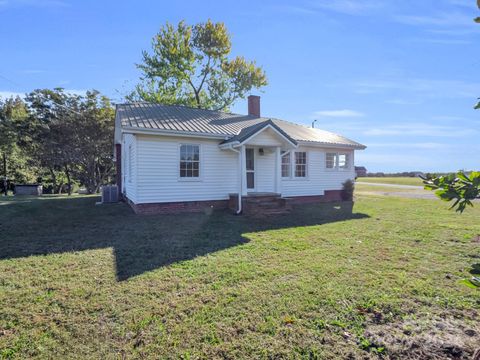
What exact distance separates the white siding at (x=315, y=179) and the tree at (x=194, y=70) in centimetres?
1673

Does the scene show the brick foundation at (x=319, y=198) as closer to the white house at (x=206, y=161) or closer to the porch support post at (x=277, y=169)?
the white house at (x=206, y=161)

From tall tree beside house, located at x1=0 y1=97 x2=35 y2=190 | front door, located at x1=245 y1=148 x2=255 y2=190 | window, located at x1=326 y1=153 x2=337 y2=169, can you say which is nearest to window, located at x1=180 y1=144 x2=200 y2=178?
front door, located at x1=245 y1=148 x2=255 y2=190

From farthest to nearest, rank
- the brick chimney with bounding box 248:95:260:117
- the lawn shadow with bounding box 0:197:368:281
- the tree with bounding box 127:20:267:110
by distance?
1. the tree with bounding box 127:20:267:110
2. the brick chimney with bounding box 248:95:260:117
3. the lawn shadow with bounding box 0:197:368:281

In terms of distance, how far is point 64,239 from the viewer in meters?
6.48

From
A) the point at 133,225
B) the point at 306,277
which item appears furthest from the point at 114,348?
the point at 133,225

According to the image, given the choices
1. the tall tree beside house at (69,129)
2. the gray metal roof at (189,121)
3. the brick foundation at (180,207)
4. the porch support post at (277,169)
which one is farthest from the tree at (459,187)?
the tall tree beside house at (69,129)

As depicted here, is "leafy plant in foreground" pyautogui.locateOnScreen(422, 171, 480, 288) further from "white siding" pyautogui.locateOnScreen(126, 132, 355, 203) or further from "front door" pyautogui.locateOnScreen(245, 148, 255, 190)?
"front door" pyautogui.locateOnScreen(245, 148, 255, 190)

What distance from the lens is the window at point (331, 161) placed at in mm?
14969

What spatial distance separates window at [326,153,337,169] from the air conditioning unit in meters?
11.5

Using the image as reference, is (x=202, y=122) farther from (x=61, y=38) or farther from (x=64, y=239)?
(x=61, y=38)

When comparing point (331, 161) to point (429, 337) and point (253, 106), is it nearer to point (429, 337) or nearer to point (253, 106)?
point (253, 106)

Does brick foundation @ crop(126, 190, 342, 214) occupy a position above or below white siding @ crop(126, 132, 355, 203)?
below

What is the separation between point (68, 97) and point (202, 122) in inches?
714

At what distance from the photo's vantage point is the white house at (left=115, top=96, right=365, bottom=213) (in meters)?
9.69
